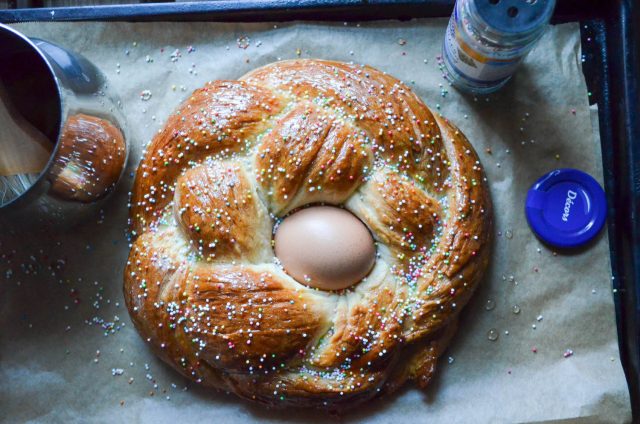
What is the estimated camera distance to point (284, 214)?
4.64 feet

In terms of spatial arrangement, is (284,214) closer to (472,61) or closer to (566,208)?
(472,61)

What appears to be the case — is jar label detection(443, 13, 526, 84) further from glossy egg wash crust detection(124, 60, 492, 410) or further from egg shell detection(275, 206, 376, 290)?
egg shell detection(275, 206, 376, 290)

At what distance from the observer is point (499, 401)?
4.98 feet

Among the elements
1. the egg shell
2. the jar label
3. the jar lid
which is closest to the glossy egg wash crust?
the egg shell

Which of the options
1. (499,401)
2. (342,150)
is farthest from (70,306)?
(499,401)

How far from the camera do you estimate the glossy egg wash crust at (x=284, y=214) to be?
1.37 meters

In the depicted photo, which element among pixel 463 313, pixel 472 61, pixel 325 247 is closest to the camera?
pixel 325 247

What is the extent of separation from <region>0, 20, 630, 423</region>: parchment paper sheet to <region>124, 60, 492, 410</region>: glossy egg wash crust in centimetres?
10

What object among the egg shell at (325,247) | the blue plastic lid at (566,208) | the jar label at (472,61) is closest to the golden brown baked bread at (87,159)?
the egg shell at (325,247)

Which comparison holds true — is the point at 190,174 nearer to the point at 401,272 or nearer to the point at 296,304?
the point at 296,304

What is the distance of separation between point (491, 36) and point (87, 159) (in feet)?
2.98

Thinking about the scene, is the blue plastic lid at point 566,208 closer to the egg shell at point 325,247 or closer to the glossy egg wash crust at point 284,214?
the glossy egg wash crust at point 284,214

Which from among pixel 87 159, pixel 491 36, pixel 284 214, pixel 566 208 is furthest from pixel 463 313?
pixel 87 159

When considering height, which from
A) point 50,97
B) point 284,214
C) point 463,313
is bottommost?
point 463,313
